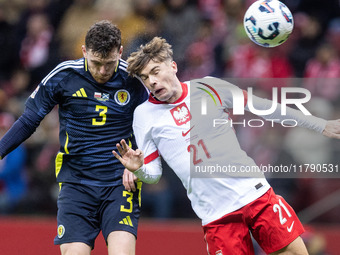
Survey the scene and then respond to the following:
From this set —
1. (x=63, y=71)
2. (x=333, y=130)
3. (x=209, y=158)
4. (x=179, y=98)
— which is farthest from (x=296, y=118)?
(x=63, y=71)

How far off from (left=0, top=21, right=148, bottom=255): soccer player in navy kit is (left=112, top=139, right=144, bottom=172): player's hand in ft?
1.21

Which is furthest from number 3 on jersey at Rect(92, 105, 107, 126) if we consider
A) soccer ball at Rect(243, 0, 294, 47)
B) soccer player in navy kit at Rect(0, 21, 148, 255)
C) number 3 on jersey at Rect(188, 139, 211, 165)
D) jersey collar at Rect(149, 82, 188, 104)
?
soccer ball at Rect(243, 0, 294, 47)

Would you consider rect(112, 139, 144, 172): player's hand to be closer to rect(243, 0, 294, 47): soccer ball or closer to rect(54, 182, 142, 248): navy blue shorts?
rect(54, 182, 142, 248): navy blue shorts

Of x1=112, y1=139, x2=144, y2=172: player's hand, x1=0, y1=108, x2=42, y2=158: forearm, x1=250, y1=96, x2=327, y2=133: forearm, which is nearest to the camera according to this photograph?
x1=112, y1=139, x2=144, y2=172: player's hand

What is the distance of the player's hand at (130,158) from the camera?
14.7ft

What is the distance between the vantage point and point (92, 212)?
4.79m

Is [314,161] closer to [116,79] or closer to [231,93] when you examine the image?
[231,93]

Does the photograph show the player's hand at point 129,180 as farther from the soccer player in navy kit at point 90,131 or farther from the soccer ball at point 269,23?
the soccer ball at point 269,23

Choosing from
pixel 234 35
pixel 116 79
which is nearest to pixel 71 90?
pixel 116 79

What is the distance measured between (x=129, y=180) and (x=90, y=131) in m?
0.46

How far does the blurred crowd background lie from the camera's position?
7129mm

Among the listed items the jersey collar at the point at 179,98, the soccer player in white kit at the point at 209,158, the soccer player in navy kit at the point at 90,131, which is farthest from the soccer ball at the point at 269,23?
the soccer player in navy kit at the point at 90,131

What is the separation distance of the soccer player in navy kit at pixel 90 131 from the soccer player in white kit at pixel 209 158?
0.16 meters

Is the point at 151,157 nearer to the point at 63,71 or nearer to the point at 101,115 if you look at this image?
the point at 101,115
